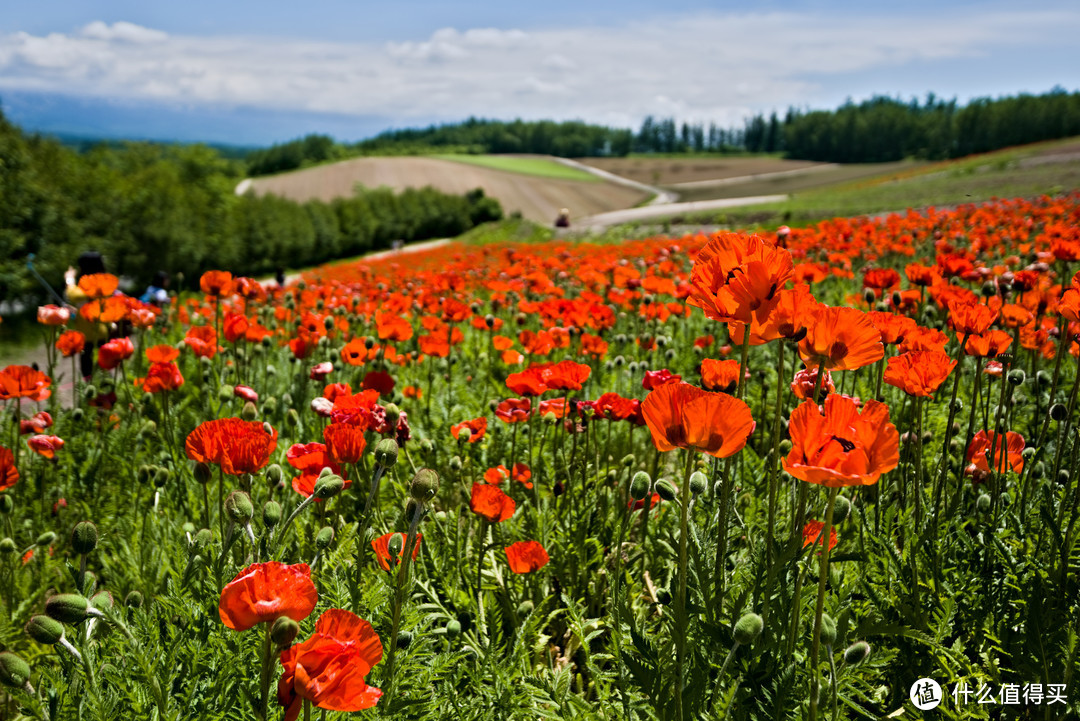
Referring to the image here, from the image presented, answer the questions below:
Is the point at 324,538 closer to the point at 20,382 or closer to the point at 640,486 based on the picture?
the point at 640,486

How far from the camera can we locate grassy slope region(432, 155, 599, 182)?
7476 cm

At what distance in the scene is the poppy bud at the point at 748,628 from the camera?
1176mm

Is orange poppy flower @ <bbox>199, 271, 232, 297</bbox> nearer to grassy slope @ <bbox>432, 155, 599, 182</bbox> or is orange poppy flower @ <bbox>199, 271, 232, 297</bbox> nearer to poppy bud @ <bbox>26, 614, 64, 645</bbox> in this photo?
poppy bud @ <bbox>26, 614, 64, 645</bbox>

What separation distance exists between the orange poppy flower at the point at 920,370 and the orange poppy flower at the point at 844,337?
445mm

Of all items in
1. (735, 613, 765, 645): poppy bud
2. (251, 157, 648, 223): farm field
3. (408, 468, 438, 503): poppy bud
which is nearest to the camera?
(735, 613, 765, 645): poppy bud

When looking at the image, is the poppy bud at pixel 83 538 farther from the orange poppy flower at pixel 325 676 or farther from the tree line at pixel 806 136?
the tree line at pixel 806 136

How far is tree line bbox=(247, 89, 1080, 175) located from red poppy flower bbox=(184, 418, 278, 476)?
89454 mm

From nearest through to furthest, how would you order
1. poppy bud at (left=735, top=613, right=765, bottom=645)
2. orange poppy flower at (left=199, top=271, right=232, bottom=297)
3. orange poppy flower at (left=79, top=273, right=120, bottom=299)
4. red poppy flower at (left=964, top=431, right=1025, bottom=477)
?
1. poppy bud at (left=735, top=613, right=765, bottom=645)
2. red poppy flower at (left=964, top=431, right=1025, bottom=477)
3. orange poppy flower at (left=79, top=273, right=120, bottom=299)
4. orange poppy flower at (left=199, top=271, right=232, bottom=297)

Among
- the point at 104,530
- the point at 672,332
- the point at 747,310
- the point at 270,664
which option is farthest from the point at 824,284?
the point at 270,664

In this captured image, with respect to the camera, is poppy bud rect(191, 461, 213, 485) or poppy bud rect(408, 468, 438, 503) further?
poppy bud rect(191, 461, 213, 485)

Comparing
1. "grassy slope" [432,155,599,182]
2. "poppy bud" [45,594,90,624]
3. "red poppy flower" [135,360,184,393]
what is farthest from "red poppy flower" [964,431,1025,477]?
"grassy slope" [432,155,599,182]

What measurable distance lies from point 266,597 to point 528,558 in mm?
1120

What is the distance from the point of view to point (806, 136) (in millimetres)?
106438

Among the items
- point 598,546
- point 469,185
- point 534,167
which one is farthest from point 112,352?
point 534,167
